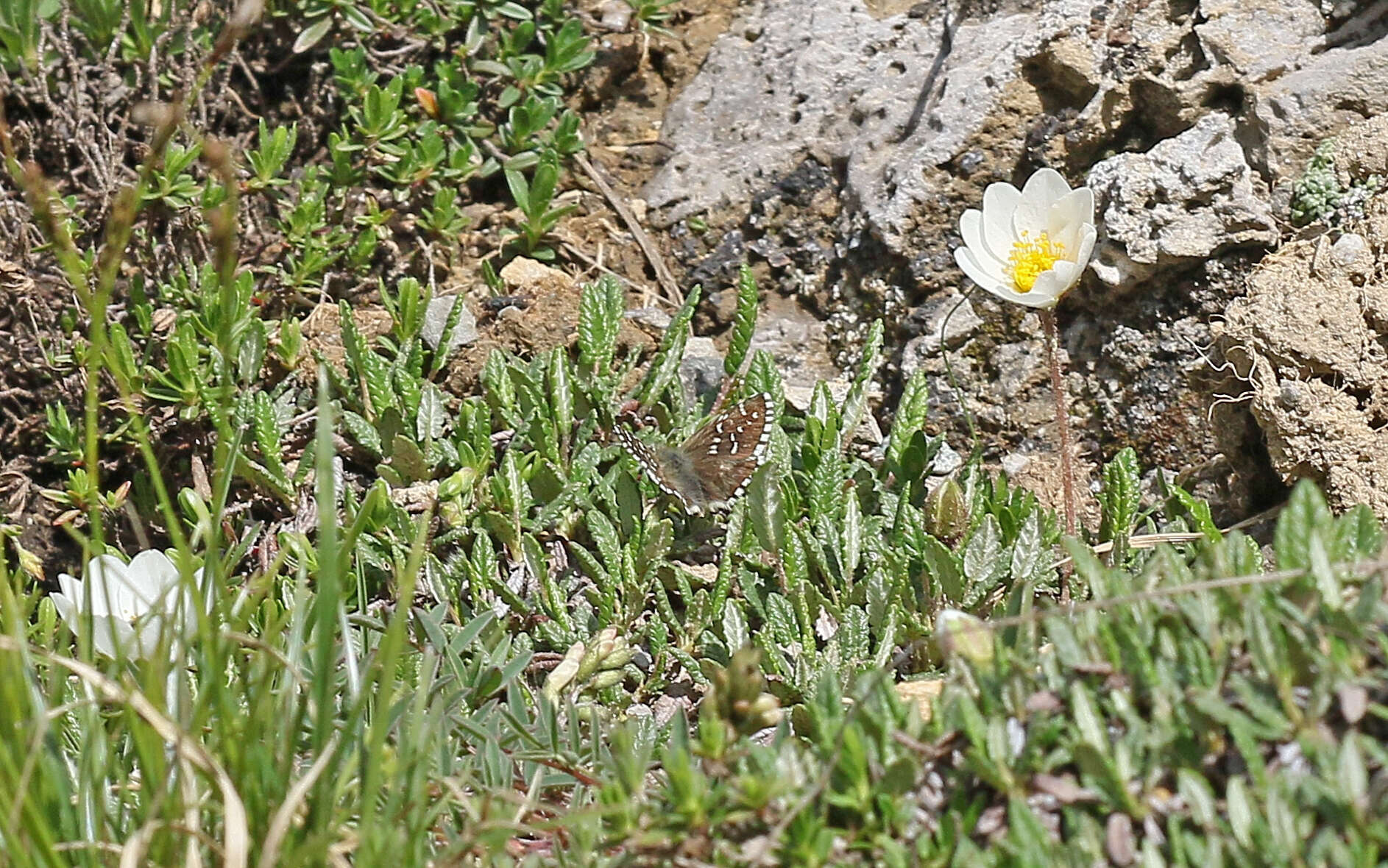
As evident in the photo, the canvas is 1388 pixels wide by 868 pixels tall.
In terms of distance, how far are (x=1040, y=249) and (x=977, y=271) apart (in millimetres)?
169

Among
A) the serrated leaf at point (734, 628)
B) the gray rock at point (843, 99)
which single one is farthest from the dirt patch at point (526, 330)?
the serrated leaf at point (734, 628)

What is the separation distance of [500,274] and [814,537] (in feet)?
4.84

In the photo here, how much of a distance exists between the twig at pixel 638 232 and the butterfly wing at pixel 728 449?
93 centimetres

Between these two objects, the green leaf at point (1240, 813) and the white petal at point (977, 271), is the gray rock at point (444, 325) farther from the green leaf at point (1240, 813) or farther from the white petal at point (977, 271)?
the green leaf at point (1240, 813)

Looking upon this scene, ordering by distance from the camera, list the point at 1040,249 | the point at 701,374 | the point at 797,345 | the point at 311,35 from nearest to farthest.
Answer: the point at 1040,249 → the point at 701,374 → the point at 797,345 → the point at 311,35

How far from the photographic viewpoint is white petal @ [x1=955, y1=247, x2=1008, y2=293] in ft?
9.57

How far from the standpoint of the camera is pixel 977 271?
2951 millimetres

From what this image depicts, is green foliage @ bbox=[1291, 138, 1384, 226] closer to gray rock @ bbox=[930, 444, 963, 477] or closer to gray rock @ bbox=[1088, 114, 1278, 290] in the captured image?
gray rock @ bbox=[1088, 114, 1278, 290]

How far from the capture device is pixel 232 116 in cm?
438

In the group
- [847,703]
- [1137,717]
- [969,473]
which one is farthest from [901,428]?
[1137,717]

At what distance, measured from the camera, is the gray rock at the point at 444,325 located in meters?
3.86

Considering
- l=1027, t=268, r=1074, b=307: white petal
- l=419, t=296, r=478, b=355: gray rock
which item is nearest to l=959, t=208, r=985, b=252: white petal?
l=1027, t=268, r=1074, b=307: white petal

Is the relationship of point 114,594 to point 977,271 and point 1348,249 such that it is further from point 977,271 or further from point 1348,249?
point 1348,249

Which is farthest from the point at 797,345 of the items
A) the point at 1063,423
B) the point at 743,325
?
the point at 1063,423
